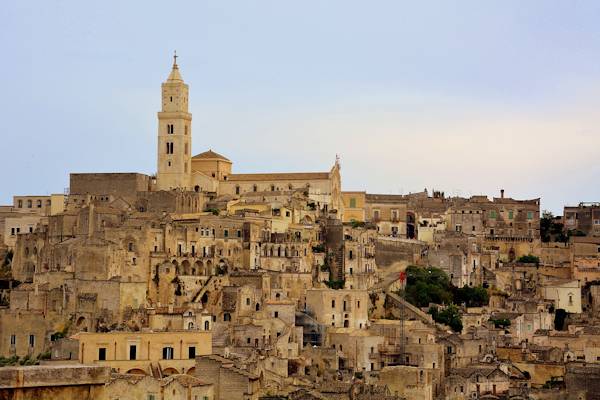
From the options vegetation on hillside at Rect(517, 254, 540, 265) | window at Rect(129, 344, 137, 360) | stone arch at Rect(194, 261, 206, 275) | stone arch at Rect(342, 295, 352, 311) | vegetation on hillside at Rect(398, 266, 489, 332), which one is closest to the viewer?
window at Rect(129, 344, 137, 360)

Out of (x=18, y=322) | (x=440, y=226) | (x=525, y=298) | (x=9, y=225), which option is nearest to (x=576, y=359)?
(x=525, y=298)

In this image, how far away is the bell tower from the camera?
64.5 metres

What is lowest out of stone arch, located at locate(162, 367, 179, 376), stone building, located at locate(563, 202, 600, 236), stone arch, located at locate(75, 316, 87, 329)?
stone arch, located at locate(162, 367, 179, 376)

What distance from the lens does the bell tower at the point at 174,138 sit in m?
64.5

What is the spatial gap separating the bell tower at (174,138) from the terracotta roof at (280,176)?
3067mm

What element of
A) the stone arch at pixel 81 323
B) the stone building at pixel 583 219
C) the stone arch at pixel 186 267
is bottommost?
the stone arch at pixel 81 323

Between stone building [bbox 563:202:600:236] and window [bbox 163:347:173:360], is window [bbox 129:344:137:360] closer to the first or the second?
window [bbox 163:347:173:360]

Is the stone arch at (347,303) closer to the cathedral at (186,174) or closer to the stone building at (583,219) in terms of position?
the cathedral at (186,174)

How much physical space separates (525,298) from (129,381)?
28.6 metres

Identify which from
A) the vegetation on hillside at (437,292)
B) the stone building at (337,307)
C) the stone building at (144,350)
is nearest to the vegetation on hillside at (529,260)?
the vegetation on hillside at (437,292)

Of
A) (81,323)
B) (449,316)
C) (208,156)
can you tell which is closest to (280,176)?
(208,156)

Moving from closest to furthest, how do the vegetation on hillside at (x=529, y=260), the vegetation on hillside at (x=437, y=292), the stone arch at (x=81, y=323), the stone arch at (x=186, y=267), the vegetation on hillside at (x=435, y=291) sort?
the stone arch at (x=81, y=323) < the stone arch at (x=186, y=267) < the vegetation on hillside at (x=437, y=292) < the vegetation on hillside at (x=435, y=291) < the vegetation on hillside at (x=529, y=260)

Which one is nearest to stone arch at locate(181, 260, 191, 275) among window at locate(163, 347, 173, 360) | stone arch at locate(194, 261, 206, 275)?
stone arch at locate(194, 261, 206, 275)

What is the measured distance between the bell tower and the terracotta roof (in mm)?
3067
